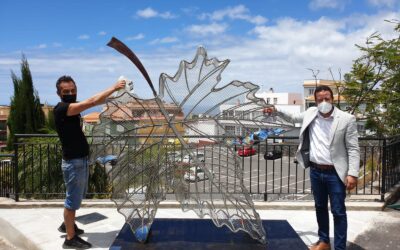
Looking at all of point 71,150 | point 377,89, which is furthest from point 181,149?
point 377,89

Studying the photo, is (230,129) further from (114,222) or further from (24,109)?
(24,109)

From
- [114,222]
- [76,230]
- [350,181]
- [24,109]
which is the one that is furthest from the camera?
[24,109]

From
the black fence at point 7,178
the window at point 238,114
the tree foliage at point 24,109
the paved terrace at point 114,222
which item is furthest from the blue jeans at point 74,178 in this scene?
the tree foliage at point 24,109

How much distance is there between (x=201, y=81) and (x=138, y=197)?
1385mm

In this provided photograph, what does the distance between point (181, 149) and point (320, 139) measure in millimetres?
1341

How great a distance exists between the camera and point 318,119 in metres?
3.77

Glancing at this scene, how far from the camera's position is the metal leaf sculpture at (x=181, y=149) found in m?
3.72

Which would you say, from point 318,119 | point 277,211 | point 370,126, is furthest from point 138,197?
point 370,126

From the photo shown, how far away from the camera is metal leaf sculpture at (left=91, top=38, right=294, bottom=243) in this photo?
3.72 meters

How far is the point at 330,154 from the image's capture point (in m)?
3.60

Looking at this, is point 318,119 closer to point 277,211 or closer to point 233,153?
point 233,153

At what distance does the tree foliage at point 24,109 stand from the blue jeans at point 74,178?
1232cm

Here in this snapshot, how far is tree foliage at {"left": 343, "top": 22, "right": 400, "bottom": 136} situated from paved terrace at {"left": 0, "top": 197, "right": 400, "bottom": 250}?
14.4ft

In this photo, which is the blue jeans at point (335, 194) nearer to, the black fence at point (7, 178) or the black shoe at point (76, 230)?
the black shoe at point (76, 230)
